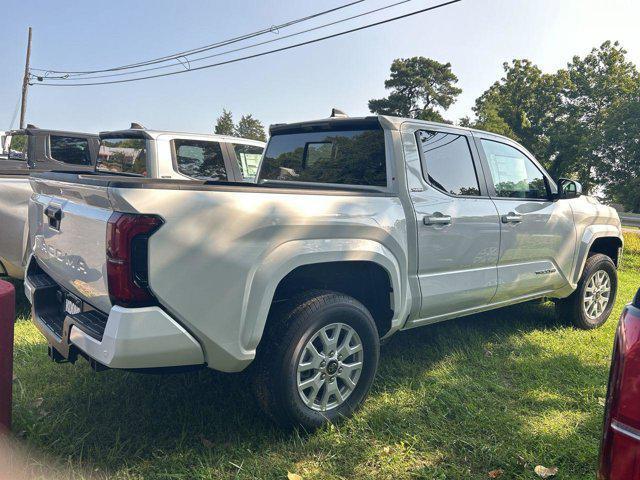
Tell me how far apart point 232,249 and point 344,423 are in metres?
1.31

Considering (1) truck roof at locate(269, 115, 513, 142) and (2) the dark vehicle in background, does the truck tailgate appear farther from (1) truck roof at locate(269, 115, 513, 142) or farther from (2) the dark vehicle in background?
(1) truck roof at locate(269, 115, 513, 142)

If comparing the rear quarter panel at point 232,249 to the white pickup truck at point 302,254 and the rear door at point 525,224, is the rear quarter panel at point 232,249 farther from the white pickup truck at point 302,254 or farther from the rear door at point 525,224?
the rear door at point 525,224

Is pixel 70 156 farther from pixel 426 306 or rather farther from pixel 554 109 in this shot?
pixel 554 109

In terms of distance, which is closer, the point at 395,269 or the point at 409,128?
the point at 395,269

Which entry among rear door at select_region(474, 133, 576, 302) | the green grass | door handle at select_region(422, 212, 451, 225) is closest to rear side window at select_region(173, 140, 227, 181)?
the green grass

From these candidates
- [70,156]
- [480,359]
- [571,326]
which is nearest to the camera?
[480,359]

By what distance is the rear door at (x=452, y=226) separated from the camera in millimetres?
3445

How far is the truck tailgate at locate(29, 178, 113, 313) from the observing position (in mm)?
2340

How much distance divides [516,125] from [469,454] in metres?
45.8

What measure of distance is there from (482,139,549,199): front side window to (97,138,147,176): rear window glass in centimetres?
428

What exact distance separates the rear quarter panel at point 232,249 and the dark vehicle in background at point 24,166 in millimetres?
2069

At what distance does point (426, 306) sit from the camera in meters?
3.47

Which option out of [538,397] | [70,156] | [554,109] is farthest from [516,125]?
[538,397]

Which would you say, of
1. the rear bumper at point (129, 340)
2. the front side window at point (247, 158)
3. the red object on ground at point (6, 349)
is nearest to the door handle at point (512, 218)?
the rear bumper at point (129, 340)
